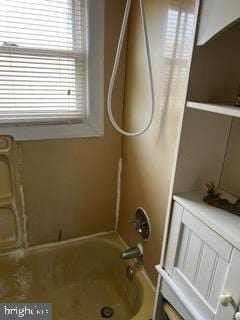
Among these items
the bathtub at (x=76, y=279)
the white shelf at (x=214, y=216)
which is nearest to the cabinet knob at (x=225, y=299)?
the white shelf at (x=214, y=216)

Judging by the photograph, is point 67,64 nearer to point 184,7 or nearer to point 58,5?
point 58,5

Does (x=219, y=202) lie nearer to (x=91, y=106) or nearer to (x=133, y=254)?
(x=133, y=254)

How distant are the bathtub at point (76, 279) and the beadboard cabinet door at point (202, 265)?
651 mm

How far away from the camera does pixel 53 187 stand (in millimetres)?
1668

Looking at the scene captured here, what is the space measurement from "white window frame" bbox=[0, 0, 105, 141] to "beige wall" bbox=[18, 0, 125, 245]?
4 centimetres

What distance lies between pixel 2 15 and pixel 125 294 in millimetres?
1838

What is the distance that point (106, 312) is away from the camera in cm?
167

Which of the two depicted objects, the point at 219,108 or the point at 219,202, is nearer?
the point at 219,108

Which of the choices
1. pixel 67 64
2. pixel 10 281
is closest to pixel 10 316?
pixel 10 281

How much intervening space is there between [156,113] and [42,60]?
28.1 inches

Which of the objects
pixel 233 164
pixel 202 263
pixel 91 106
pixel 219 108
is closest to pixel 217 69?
pixel 219 108

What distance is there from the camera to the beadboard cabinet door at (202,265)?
0.71m

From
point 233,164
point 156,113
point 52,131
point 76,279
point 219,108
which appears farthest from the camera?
point 76,279

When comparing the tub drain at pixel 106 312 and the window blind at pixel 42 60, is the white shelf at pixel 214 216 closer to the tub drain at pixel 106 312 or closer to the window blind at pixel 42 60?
the window blind at pixel 42 60
